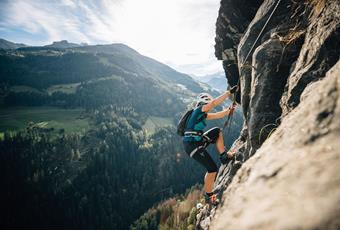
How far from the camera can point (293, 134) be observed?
4434mm

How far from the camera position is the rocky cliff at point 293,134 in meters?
3.00

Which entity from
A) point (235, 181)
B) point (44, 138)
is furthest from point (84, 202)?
point (235, 181)

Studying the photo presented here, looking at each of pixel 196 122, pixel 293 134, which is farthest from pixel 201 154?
pixel 293 134

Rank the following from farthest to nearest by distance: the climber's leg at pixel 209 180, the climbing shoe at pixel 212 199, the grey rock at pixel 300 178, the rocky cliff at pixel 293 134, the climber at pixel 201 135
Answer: the climbing shoe at pixel 212 199, the climber's leg at pixel 209 180, the climber at pixel 201 135, the rocky cliff at pixel 293 134, the grey rock at pixel 300 178

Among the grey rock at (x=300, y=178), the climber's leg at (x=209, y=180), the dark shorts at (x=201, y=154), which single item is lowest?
the climber's leg at (x=209, y=180)

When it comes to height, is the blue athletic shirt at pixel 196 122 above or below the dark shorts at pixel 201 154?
above

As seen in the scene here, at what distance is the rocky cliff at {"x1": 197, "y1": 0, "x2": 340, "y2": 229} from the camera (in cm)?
300

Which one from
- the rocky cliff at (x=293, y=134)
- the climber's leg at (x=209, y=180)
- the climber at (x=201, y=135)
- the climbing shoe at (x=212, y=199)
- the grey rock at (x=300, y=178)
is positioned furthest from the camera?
the climbing shoe at (x=212, y=199)

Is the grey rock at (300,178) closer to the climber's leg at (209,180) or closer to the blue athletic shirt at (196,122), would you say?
the blue athletic shirt at (196,122)

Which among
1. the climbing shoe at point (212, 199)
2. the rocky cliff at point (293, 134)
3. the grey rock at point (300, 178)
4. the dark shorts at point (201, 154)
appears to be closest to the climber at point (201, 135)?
the dark shorts at point (201, 154)

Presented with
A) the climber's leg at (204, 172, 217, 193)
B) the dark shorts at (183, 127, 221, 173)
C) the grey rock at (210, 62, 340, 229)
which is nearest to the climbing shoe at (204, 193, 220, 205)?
the climber's leg at (204, 172, 217, 193)

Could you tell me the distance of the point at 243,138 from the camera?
1277cm

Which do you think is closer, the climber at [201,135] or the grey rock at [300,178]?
the grey rock at [300,178]

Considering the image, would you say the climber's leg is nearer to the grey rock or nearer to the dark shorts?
the dark shorts
